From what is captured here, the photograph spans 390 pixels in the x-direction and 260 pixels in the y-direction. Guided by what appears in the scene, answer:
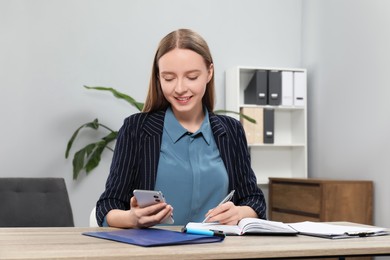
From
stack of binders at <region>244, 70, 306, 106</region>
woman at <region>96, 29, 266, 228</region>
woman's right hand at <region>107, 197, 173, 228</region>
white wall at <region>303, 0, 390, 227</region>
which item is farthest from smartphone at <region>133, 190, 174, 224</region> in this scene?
stack of binders at <region>244, 70, 306, 106</region>

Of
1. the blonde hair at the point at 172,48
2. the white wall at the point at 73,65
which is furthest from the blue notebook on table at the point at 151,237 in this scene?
the white wall at the point at 73,65

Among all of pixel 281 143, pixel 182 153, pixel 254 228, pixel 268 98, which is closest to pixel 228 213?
pixel 254 228

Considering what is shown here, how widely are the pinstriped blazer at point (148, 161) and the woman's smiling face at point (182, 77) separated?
157mm

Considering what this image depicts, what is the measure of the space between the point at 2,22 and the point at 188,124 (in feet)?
11.0

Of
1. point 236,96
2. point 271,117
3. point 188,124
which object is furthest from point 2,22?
point 188,124

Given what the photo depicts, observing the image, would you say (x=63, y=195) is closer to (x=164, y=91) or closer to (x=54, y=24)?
(x=164, y=91)

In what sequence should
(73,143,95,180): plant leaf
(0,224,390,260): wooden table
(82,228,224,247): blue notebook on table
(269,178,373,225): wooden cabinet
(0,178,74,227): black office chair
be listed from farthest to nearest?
(73,143,95,180): plant leaf → (269,178,373,225): wooden cabinet → (0,178,74,227): black office chair → (82,228,224,247): blue notebook on table → (0,224,390,260): wooden table

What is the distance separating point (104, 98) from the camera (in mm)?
5117

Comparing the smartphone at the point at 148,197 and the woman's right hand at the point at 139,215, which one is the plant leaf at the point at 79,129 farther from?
the smartphone at the point at 148,197

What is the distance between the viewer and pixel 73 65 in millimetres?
5043

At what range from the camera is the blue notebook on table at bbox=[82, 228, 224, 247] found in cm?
154

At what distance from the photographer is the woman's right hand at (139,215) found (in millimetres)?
1704

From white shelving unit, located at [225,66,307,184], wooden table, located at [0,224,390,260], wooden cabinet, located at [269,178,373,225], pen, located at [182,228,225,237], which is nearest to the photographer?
wooden table, located at [0,224,390,260]

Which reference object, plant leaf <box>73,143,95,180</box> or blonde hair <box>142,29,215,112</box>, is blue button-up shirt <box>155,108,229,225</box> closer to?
blonde hair <box>142,29,215,112</box>
